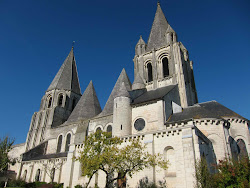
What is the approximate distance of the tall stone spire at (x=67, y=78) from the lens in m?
40.0

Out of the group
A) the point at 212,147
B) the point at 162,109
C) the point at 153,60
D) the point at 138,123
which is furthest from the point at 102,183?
the point at 153,60

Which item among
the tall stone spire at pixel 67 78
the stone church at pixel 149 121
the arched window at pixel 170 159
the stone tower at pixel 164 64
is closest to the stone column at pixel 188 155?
the stone church at pixel 149 121

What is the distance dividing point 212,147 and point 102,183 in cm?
1040

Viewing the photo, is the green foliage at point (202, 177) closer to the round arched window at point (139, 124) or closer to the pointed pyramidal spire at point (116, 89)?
the round arched window at point (139, 124)

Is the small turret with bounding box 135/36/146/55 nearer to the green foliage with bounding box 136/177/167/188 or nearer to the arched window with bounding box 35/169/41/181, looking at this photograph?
the green foliage with bounding box 136/177/167/188

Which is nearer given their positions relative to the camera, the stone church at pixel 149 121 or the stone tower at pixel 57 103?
the stone church at pixel 149 121

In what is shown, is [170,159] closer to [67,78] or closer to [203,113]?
[203,113]

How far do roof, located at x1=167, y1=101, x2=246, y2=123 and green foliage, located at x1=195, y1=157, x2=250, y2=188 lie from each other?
6.72m

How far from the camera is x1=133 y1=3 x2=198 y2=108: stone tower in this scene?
27531 mm

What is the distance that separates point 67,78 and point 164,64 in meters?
20.4

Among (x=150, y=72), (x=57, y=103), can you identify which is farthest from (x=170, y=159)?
(x=57, y=103)

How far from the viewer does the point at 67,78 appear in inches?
1638

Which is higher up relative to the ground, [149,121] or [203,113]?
[203,113]

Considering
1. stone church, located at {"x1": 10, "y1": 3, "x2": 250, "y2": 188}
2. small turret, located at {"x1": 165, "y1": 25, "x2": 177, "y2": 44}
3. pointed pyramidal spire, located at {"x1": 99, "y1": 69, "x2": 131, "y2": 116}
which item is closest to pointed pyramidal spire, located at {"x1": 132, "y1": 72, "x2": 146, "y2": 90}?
stone church, located at {"x1": 10, "y1": 3, "x2": 250, "y2": 188}
